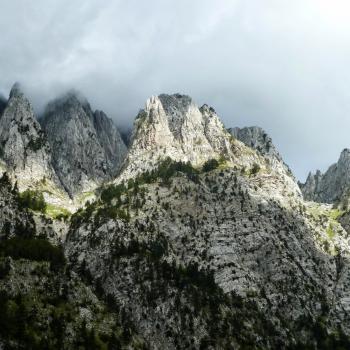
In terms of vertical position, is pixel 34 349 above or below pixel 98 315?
below

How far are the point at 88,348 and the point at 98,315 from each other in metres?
24.6

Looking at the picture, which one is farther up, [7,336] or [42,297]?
[42,297]

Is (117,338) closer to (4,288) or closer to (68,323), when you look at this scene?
(68,323)

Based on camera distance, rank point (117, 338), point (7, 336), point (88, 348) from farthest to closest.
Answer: point (117, 338) → point (88, 348) → point (7, 336)

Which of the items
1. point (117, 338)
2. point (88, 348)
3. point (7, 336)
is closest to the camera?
point (7, 336)

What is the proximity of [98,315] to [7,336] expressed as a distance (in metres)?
44.8

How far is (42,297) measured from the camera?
191000 mm

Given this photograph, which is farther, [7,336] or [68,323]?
[68,323]

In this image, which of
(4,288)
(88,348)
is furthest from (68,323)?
(4,288)

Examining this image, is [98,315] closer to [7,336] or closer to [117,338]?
[117,338]

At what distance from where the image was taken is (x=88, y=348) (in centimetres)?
17488

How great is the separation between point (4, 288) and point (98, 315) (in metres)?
34.9

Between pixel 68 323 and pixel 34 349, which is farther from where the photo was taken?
pixel 68 323

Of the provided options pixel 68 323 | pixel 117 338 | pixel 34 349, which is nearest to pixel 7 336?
pixel 34 349
